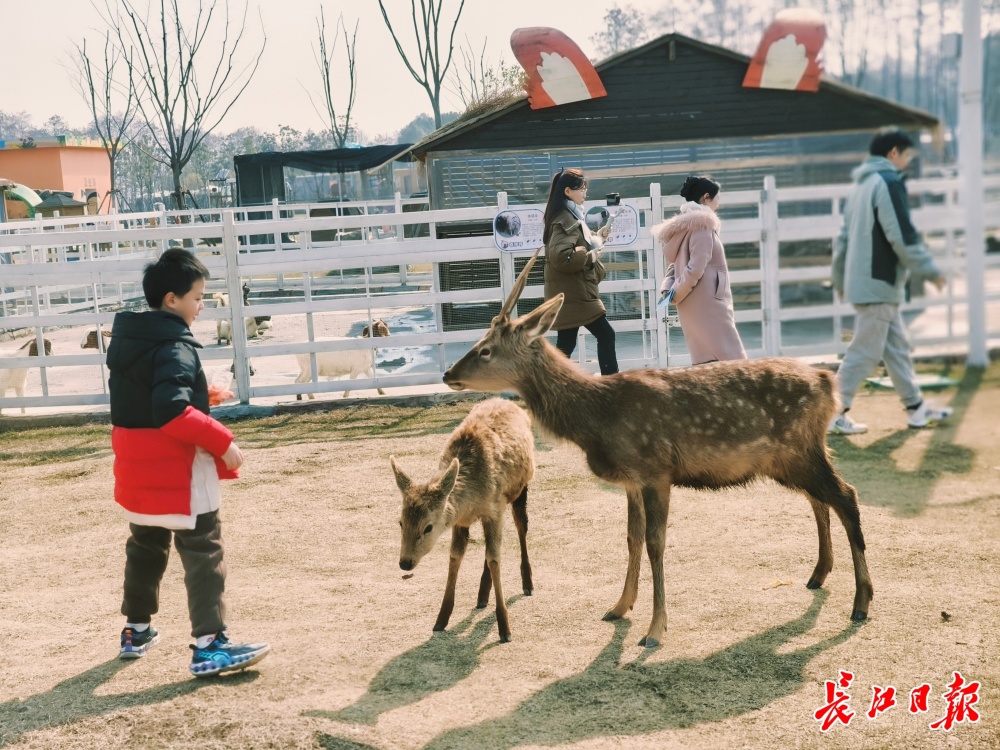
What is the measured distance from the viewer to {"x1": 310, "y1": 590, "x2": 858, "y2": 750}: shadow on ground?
11.8 ft

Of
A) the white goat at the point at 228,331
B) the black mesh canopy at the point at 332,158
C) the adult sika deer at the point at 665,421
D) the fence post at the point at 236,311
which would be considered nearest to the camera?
the adult sika deer at the point at 665,421

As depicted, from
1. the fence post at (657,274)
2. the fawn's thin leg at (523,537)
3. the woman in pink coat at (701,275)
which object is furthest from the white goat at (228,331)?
the fawn's thin leg at (523,537)

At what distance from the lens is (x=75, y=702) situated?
12.9 feet

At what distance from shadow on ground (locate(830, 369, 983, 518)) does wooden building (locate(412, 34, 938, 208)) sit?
7.41 metres

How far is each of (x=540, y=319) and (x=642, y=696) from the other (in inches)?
64.2

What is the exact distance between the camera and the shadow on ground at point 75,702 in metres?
3.78

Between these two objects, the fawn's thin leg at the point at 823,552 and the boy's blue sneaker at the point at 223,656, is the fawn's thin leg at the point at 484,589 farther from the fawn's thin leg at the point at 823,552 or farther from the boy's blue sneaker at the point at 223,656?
the fawn's thin leg at the point at 823,552

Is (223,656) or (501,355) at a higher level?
(501,355)

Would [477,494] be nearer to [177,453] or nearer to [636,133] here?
[177,453]

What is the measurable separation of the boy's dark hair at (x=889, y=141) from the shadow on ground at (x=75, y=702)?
5253 mm

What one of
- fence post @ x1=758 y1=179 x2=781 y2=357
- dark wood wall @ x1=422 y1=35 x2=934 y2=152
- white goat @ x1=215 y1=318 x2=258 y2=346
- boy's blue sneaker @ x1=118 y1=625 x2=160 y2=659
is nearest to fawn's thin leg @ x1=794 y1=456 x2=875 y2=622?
boy's blue sneaker @ x1=118 y1=625 x2=160 y2=659

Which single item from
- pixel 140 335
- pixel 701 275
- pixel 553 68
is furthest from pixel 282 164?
pixel 140 335

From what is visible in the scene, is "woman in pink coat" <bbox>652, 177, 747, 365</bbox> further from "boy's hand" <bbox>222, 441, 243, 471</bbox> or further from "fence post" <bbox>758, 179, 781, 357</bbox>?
"fence post" <bbox>758, 179, 781, 357</bbox>

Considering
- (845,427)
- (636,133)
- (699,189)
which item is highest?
(636,133)
